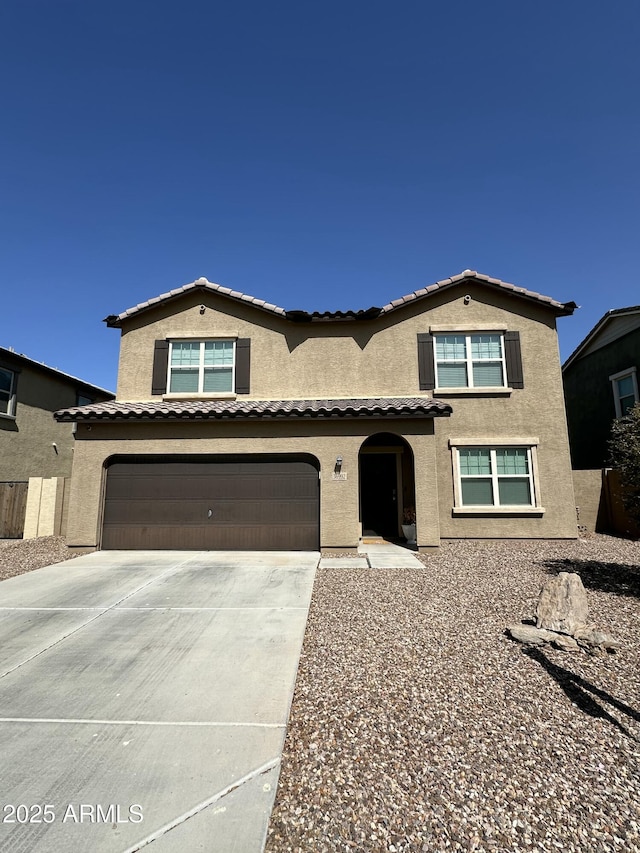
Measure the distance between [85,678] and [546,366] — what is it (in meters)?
13.6

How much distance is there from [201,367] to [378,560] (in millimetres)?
8010

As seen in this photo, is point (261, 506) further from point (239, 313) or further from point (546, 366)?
point (546, 366)

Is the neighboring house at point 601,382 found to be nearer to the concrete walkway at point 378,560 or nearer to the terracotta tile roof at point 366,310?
the terracotta tile roof at point 366,310

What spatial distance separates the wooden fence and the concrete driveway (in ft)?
24.4

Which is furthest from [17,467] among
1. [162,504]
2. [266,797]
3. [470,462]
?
[266,797]

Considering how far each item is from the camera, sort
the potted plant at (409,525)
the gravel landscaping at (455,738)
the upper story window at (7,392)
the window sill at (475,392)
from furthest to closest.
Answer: the upper story window at (7,392)
the window sill at (475,392)
the potted plant at (409,525)
the gravel landscaping at (455,738)

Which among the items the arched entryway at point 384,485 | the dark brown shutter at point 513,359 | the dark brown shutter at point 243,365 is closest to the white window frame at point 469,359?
the dark brown shutter at point 513,359

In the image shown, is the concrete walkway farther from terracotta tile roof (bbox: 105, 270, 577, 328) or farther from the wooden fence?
the wooden fence

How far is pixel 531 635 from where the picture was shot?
5.23 m

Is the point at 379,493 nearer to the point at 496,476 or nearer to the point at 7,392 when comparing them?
the point at 496,476

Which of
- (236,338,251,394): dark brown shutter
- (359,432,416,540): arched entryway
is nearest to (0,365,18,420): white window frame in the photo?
(236,338,251,394): dark brown shutter

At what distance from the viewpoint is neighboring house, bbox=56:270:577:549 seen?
11055 millimetres

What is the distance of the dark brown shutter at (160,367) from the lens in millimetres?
13344

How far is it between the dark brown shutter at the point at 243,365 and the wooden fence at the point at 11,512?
7.77 metres
